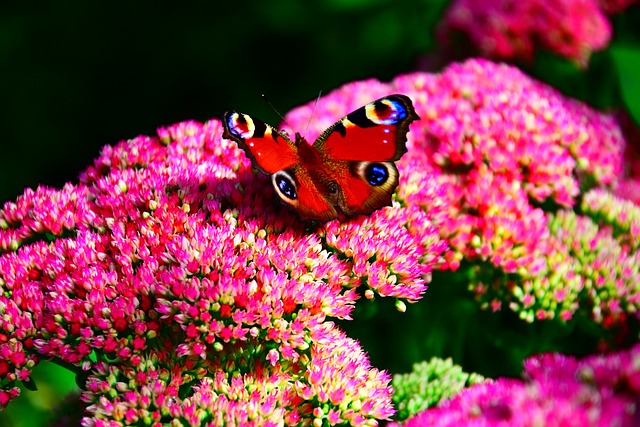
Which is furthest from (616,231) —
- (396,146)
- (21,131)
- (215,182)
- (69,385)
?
(21,131)

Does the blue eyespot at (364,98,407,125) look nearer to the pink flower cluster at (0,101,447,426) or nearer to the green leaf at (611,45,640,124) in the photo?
the pink flower cluster at (0,101,447,426)

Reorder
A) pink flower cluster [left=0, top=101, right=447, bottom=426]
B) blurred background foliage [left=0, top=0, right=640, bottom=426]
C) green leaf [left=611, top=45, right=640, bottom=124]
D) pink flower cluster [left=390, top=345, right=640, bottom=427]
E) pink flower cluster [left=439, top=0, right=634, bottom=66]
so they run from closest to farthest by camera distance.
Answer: pink flower cluster [left=390, top=345, right=640, bottom=427] → pink flower cluster [left=0, top=101, right=447, bottom=426] → green leaf [left=611, top=45, right=640, bottom=124] → pink flower cluster [left=439, top=0, right=634, bottom=66] → blurred background foliage [left=0, top=0, right=640, bottom=426]

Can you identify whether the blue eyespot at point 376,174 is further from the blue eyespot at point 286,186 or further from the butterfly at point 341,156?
the blue eyespot at point 286,186

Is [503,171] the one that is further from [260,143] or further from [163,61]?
[163,61]

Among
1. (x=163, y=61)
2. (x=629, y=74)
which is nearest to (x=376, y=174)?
(x=629, y=74)

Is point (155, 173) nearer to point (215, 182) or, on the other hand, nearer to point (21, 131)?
point (215, 182)

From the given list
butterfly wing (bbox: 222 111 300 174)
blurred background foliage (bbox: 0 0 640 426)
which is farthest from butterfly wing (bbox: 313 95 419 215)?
blurred background foliage (bbox: 0 0 640 426)
